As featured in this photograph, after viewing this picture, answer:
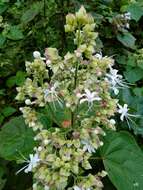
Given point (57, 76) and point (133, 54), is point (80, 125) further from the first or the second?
point (133, 54)

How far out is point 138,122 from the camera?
6.26 feet

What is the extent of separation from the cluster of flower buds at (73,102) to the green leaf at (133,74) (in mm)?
607

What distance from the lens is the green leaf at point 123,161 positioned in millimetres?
1576

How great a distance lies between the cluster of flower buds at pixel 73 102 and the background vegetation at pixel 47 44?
35 cm

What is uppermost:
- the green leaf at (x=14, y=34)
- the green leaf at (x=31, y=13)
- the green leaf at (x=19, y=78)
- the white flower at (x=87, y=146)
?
the green leaf at (x=31, y=13)

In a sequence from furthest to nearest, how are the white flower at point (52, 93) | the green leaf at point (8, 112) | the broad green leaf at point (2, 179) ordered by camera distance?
1. the green leaf at point (8, 112)
2. the broad green leaf at point (2, 179)
3. the white flower at point (52, 93)

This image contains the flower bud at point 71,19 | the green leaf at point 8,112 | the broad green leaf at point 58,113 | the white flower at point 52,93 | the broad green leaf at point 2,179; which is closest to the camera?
the flower bud at point 71,19

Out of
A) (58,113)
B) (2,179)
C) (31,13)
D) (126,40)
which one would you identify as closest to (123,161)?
(58,113)

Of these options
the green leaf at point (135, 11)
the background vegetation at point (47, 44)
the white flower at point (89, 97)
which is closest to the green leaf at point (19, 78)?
the background vegetation at point (47, 44)

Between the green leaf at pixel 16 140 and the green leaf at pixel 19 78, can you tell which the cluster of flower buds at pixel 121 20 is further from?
the green leaf at pixel 16 140

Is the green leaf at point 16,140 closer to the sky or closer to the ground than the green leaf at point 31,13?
closer to the ground

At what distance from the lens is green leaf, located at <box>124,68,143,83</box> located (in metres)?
2.05

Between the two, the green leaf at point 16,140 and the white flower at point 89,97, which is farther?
the green leaf at point 16,140

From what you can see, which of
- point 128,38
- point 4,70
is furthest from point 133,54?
point 4,70
